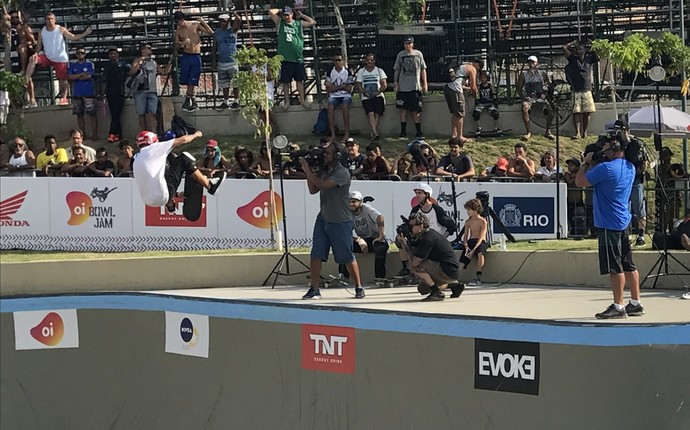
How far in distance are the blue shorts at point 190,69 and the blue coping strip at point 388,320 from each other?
8.28m

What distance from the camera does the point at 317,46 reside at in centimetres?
2362

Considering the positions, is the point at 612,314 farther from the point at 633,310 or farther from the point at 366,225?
the point at 366,225

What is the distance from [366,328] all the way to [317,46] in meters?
12.0

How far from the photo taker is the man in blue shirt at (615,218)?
11.7 m

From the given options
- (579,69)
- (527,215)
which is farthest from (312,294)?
(579,69)

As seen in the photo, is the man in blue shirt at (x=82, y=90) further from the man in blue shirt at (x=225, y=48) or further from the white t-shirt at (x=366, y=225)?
the white t-shirt at (x=366, y=225)

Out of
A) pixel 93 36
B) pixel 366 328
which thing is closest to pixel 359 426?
pixel 366 328

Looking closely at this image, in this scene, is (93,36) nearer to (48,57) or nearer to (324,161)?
(48,57)

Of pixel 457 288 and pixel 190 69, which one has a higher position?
pixel 190 69

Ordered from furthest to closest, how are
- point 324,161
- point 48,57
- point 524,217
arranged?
point 48,57, point 524,217, point 324,161

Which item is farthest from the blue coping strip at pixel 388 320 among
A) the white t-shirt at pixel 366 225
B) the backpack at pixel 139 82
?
the backpack at pixel 139 82

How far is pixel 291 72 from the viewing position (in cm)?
2194

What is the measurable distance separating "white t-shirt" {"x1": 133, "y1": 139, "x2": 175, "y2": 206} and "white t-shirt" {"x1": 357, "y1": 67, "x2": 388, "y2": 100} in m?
7.47

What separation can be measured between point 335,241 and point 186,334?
2.07m
